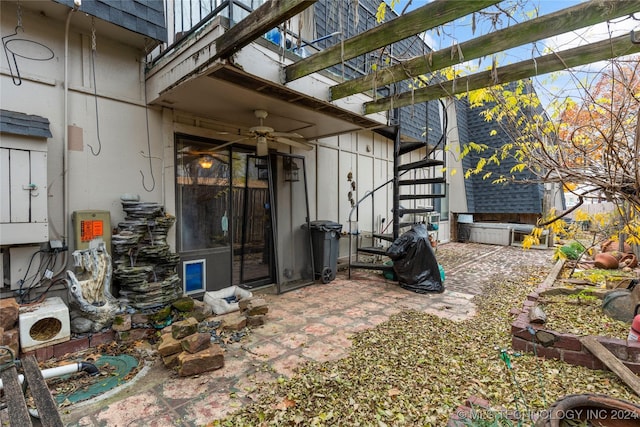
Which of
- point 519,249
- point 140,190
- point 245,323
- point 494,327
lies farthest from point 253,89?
point 519,249

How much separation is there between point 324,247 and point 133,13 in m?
4.00

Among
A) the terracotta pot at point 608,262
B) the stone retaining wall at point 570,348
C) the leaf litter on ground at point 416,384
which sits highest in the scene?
the terracotta pot at point 608,262

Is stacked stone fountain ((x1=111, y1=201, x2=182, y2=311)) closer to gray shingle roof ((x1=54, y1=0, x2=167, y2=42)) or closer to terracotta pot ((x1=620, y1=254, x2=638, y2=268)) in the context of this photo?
gray shingle roof ((x1=54, y1=0, x2=167, y2=42))

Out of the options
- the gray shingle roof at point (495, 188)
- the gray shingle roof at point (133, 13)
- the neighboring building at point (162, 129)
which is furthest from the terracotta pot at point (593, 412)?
the gray shingle roof at point (495, 188)

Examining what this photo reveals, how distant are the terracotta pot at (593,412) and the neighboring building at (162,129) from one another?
3234 mm

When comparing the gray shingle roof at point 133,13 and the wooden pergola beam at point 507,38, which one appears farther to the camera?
the gray shingle roof at point 133,13

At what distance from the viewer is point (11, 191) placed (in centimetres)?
262

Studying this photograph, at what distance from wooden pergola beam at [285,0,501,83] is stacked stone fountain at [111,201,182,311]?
2176mm

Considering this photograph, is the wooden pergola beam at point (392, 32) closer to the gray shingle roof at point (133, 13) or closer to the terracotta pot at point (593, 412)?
the gray shingle roof at point (133, 13)

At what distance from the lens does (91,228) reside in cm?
314

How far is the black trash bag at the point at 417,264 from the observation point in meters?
4.80

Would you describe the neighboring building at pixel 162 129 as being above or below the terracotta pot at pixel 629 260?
above

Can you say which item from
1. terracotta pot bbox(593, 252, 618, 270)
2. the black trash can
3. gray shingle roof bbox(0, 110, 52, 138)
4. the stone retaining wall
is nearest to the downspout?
gray shingle roof bbox(0, 110, 52, 138)

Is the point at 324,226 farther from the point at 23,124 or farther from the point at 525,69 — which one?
the point at 23,124
